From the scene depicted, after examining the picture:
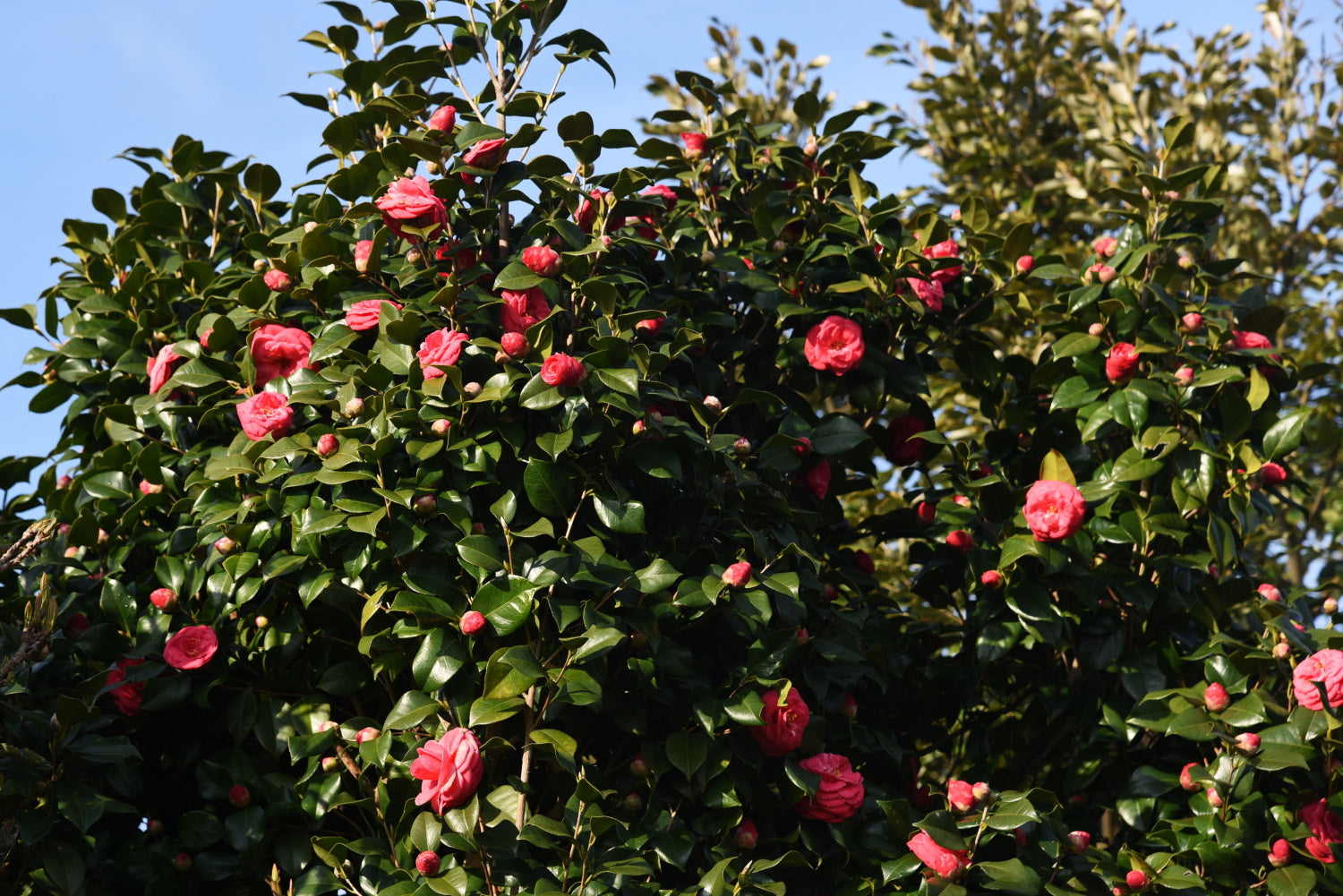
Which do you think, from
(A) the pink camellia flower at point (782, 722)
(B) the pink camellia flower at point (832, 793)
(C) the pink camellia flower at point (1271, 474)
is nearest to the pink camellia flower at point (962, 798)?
(B) the pink camellia flower at point (832, 793)

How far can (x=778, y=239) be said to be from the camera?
2.96 metres

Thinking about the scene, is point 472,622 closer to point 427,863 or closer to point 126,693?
point 427,863

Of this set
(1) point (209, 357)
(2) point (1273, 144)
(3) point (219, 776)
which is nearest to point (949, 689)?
(3) point (219, 776)

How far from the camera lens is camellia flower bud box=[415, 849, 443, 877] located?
2.00m

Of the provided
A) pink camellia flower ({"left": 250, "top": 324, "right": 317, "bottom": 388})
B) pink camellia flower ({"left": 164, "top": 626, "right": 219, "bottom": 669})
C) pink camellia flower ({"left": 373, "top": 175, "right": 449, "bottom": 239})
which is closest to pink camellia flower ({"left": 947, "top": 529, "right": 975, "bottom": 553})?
pink camellia flower ({"left": 373, "top": 175, "right": 449, "bottom": 239})

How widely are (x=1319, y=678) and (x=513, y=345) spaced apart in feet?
5.38

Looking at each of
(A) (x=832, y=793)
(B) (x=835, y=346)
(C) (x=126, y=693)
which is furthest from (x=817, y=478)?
(C) (x=126, y=693)

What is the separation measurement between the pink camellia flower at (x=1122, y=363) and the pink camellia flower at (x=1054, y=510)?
35cm

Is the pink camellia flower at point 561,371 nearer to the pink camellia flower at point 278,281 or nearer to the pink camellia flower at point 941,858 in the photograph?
the pink camellia flower at point 278,281

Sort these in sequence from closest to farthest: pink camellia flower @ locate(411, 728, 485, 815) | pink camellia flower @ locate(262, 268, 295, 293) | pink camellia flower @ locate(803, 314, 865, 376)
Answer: pink camellia flower @ locate(411, 728, 485, 815) < pink camellia flower @ locate(262, 268, 295, 293) < pink camellia flower @ locate(803, 314, 865, 376)

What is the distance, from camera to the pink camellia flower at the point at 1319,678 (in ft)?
7.79

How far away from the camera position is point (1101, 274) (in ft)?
9.66

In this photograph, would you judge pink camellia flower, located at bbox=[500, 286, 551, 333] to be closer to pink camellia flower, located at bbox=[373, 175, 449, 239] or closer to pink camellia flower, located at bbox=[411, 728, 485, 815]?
pink camellia flower, located at bbox=[373, 175, 449, 239]

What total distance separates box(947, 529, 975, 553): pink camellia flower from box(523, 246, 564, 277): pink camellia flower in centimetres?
109
